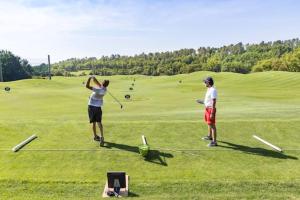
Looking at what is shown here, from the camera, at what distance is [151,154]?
14.2 m

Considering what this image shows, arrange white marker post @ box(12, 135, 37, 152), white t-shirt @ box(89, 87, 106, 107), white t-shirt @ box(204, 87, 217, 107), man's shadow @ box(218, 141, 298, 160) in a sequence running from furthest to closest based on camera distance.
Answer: white t-shirt @ box(204, 87, 217, 107), white t-shirt @ box(89, 87, 106, 107), white marker post @ box(12, 135, 37, 152), man's shadow @ box(218, 141, 298, 160)

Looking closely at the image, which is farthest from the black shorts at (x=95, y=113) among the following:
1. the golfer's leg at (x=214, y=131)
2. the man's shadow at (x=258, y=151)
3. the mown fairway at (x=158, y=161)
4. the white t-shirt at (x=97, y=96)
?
the man's shadow at (x=258, y=151)

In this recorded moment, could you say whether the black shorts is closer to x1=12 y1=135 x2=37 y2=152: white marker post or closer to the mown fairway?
the mown fairway

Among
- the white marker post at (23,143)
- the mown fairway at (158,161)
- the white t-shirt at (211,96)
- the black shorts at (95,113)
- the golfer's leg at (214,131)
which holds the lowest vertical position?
the mown fairway at (158,161)

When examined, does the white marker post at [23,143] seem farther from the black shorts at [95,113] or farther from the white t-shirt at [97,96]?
the white t-shirt at [97,96]

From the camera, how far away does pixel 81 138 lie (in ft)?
53.2

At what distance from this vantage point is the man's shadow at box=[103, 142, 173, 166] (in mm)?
13672

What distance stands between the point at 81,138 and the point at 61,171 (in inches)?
139

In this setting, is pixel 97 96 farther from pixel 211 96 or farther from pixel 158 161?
pixel 211 96

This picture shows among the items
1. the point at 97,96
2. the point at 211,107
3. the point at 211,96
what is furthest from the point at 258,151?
the point at 97,96

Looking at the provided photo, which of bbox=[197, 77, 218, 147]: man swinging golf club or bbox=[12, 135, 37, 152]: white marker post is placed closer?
bbox=[12, 135, 37, 152]: white marker post

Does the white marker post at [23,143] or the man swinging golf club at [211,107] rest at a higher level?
the man swinging golf club at [211,107]

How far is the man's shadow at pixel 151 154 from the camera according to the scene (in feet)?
44.9

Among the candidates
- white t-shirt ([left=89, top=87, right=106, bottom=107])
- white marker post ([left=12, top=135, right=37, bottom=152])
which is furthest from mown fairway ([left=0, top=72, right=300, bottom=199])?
white t-shirt ([left=89, top=87, right=106, bottom=107])
